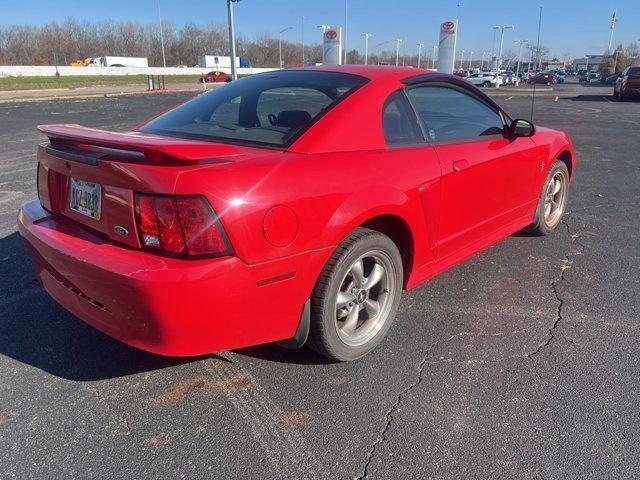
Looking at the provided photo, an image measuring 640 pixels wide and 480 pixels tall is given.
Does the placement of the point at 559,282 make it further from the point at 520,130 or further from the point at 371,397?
the point at 371,397

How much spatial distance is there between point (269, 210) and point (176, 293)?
0.51 meters

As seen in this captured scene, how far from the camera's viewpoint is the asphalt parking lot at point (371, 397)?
2.09 metres

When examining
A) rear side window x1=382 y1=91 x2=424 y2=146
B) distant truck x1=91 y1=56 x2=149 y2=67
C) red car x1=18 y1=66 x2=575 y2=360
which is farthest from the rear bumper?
distant truck x1=91 y1=56 x2=149 y2=67

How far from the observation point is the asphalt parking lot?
2.09 meters

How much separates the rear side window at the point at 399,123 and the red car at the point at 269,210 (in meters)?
0.01

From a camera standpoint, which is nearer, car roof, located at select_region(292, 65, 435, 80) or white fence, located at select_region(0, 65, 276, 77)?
car roof, located at select_region(292, 65, 435, 80)

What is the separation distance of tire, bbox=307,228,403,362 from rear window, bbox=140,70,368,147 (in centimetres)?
66

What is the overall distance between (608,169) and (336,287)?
7526mm

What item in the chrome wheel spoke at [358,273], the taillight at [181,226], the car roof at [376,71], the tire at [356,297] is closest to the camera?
the taillight at [181,226]

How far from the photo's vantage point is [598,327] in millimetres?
3160

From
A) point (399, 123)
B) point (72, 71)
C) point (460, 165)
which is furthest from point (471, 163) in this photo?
point (72, 71)

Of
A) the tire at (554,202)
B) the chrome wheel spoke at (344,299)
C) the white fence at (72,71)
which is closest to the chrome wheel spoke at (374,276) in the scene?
the chrome wheel spoke at (344,299)

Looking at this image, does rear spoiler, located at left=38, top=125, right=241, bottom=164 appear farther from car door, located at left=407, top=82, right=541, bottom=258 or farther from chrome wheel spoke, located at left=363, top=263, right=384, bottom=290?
car door, located at left=407, top=82, right=541, bottom=258

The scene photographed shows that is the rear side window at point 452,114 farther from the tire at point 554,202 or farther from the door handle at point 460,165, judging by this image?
the tire at point 554,202
